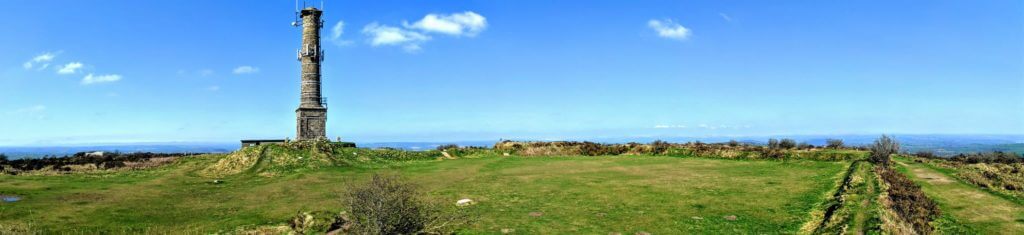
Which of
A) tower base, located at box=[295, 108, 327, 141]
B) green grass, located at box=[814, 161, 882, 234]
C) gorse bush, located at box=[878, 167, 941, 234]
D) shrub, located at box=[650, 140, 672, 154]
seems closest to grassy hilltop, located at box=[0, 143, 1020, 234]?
green grass, located at box=[814, 161, 882, 234]

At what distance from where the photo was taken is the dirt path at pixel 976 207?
11.9m

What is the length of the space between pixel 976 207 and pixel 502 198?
1356cm

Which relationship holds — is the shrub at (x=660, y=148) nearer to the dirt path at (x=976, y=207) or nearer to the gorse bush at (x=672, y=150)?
the gorse bush at (x=672, y=150)

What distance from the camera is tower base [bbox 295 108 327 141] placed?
48594 millimetres

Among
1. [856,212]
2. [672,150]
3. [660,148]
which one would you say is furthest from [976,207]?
[660,148]

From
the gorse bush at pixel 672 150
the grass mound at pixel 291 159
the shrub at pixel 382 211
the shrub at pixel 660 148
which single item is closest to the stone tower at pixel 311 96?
the grass mound at pixel 291 159

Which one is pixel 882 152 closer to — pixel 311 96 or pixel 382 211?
pixel 382 211

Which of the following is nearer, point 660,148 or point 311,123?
point 660,148

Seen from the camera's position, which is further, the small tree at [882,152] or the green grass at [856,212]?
the small tree at [882,152]

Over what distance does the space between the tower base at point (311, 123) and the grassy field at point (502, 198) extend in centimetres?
2110

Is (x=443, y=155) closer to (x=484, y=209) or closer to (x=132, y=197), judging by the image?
(x=132, y=197)

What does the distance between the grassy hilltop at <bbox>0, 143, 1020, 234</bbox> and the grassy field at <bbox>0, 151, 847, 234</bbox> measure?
0.15 ft

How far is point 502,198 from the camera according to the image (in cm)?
1638

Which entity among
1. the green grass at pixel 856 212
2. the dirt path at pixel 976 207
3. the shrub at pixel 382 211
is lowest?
the dirt path at pixel 976 207
